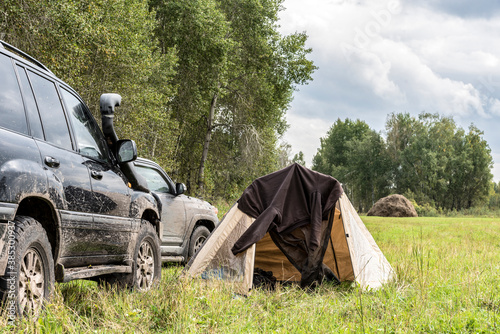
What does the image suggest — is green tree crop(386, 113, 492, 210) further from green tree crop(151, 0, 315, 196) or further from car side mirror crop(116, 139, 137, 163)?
car side mirror crop(116, 139, 137, 163)

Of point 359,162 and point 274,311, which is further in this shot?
point 359,162

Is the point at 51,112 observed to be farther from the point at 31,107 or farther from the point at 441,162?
the point at 441,162

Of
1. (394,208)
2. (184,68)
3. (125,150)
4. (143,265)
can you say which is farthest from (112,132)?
(394,208)

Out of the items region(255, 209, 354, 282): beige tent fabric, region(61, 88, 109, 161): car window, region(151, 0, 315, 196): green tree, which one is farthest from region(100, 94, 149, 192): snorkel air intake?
region(151, 0, 315, 196): green tree

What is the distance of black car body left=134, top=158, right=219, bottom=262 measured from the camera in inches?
327

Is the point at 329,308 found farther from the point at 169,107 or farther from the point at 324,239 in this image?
the point at 169,107

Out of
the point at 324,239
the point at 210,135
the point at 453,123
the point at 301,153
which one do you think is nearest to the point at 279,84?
the point at 210,135

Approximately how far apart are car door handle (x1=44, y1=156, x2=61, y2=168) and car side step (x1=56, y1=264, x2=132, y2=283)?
2.74 ft

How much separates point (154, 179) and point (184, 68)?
67.0ft

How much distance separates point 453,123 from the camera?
7412 cm

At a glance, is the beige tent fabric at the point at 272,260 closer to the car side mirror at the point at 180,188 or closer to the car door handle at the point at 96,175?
the car side mirror at the point at 180,188

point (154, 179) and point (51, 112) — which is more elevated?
point (51, 112)

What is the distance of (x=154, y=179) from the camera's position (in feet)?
28.0

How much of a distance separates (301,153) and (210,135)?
78.4 m
